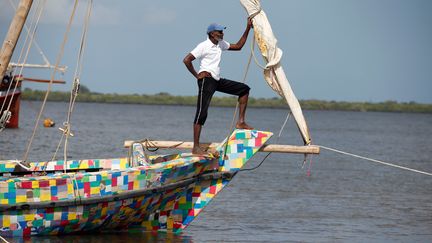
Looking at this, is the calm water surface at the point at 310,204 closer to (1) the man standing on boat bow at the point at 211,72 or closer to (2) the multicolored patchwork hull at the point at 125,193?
(2) the multicolored patchwork hull at the point at 125,193

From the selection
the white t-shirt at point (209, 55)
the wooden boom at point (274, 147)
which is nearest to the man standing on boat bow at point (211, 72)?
the white t-shirt at point (209, 55)

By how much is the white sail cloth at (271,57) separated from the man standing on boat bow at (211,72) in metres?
0.20

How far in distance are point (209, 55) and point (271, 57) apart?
104 cm

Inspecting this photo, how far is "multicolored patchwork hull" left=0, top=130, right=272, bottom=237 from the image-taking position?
14.2 m

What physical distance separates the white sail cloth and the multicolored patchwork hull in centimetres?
66

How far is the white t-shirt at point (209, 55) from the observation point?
48.8 feet

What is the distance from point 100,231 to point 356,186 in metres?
12.9

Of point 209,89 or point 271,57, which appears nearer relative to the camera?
point 209,89

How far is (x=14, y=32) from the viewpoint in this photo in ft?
45.8

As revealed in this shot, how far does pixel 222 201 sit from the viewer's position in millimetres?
21656

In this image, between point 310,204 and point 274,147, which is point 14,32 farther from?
point 310,204

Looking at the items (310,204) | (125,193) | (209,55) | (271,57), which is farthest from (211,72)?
(310,204)

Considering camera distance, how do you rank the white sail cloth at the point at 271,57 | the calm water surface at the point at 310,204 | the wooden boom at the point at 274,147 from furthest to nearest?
the calm water surface at the point at 310,204, the white sail cloth at the point at 271,57, the wooden boom at the point at 274,147

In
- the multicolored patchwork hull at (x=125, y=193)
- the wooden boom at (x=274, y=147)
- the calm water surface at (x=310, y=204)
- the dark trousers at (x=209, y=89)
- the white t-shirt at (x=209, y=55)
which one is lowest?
the calm water surface at (x=310, y=204)
